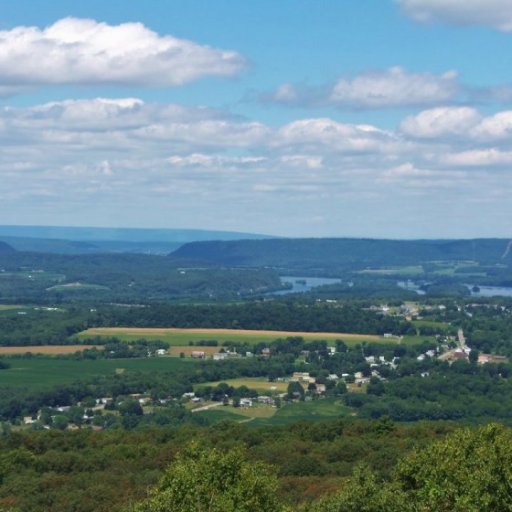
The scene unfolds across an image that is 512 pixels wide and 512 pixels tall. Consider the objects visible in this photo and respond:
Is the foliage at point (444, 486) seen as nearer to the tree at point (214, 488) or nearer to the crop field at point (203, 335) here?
the tree at point (214, 488)

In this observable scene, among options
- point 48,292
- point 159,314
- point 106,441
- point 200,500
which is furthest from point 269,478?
point 48,292

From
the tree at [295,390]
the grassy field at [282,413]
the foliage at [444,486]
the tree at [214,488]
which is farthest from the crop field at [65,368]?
the tree at [214,488]

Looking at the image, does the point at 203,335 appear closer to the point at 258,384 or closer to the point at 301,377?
the point at 301,377

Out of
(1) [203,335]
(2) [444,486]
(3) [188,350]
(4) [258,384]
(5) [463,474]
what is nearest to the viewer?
(5) [463,474]

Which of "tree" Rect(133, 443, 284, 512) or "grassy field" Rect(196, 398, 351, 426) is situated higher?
"tree" Rect(133, 443, 284, 512)

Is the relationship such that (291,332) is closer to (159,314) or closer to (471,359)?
(159,314)

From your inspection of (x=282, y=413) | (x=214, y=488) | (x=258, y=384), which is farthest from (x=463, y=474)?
(x=258, y=384)

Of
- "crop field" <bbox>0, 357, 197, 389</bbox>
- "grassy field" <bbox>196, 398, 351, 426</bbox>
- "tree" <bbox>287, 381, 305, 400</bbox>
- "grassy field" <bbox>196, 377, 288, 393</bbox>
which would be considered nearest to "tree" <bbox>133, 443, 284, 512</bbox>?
"grassy field" <bbox>196, 398, 351, 426</bbox>

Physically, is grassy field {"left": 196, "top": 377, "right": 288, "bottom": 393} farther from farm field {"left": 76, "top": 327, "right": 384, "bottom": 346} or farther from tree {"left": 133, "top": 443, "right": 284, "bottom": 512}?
tree {"left": 133, "top": 443, "right": 284, "bottom": 512}
